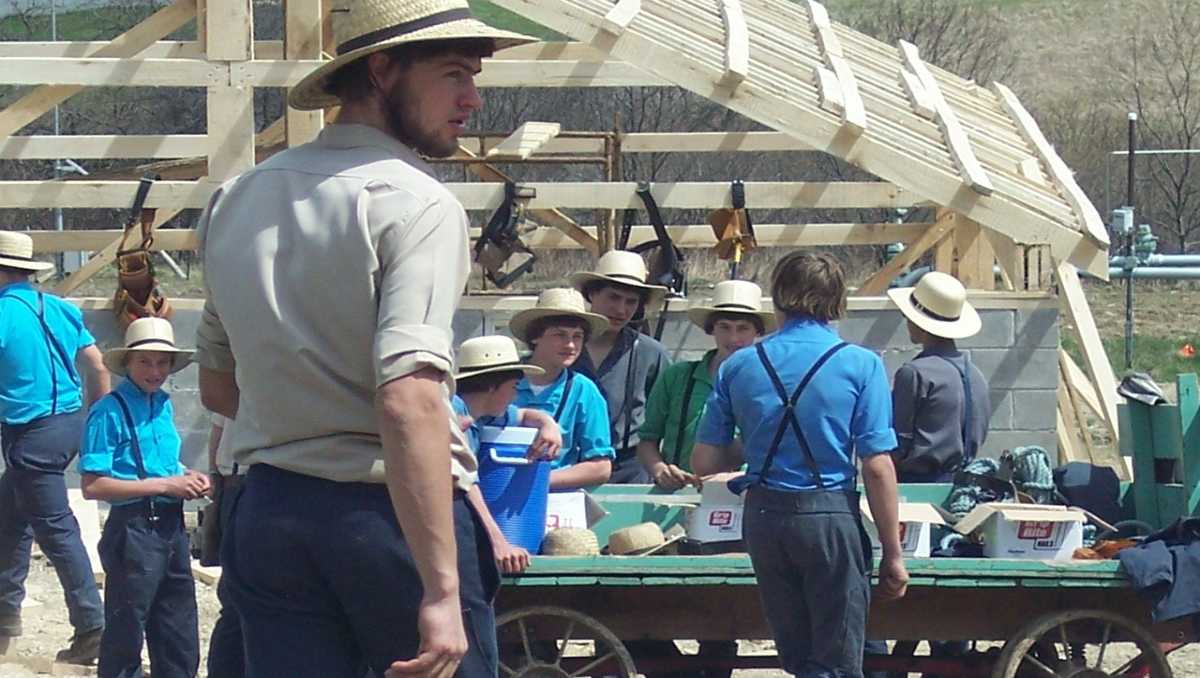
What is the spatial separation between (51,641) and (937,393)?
165 inches

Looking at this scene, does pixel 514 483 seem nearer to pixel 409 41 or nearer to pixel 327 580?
pixel 327 580

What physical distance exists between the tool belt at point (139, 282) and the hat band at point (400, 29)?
682cm

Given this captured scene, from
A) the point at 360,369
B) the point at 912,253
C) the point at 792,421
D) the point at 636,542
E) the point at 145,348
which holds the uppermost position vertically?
the point at 360,369

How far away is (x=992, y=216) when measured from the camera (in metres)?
9.53

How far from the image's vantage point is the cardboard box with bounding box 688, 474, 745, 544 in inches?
274

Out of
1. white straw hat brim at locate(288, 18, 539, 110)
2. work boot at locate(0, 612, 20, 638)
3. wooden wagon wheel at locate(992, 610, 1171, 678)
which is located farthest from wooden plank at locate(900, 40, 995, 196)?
white straw hat brim at locate(288, 18, 539, 110)

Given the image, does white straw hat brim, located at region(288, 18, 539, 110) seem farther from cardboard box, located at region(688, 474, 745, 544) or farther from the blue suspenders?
cardboard box, located at region(688, 474, 745, 544)

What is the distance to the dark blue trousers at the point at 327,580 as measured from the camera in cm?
333

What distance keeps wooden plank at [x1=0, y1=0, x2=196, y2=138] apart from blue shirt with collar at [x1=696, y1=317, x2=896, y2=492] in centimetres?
588

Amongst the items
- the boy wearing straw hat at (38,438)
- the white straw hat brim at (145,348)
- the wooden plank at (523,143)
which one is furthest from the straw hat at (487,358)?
the wooden plank at (523,143)

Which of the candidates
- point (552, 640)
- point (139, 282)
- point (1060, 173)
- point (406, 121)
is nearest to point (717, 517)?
point (552, 640)

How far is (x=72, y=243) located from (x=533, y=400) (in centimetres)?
600

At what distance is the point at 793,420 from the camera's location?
5902 millimetres

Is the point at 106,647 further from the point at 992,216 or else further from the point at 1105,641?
the point at 992,216
